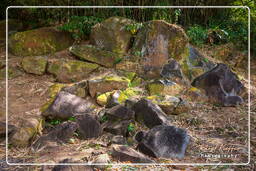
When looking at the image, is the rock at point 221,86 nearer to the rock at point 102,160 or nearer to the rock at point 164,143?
the rock at point 164,143

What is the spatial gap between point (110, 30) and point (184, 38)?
131 cm

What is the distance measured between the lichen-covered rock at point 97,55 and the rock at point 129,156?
2.47 m

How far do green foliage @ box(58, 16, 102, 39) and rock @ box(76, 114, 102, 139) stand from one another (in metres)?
2.55

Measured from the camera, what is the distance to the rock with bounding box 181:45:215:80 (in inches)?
205

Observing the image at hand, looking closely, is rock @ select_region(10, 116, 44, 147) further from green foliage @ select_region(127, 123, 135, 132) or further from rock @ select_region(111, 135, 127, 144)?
green foliage @ select_region(127, 123, 135, 132)

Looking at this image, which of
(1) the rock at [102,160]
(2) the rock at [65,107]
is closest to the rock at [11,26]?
Result: (2) the rock at [65,107]

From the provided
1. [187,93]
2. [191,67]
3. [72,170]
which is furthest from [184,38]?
[72,170]

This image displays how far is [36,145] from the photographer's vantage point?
332cm

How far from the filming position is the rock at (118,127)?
351 cm

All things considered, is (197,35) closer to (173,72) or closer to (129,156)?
(173,72)

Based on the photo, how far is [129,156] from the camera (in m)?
2.90

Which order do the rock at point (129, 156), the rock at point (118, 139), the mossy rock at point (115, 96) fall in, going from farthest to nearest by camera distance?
the mossy rock at point (115, 96), the rock at point (118, 139), the rock at point (129, 156)

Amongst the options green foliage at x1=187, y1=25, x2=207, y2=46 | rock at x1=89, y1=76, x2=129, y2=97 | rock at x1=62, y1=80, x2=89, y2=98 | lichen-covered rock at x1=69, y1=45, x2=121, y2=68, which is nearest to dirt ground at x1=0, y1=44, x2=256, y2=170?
rock at x1=62, y1=80, x2=89, y2=98

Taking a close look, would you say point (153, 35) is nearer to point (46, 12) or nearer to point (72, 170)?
point (46, 12)
